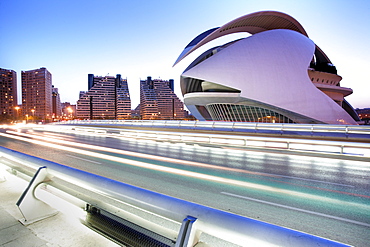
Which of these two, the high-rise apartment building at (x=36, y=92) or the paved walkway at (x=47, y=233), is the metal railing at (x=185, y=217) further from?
the high-rise apartment building at (x=36, y=92)

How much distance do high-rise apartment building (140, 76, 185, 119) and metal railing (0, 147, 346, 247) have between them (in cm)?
17165

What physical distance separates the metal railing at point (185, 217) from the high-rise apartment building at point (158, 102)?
17165cm

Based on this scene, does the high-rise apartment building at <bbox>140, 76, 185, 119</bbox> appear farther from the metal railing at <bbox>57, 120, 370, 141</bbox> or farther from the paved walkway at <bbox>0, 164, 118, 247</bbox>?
the paved walkway at <bbox>0, 164, 118, 247</bbox>

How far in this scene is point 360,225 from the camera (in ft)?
11.8

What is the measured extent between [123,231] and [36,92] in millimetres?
225798

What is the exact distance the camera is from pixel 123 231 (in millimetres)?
2193

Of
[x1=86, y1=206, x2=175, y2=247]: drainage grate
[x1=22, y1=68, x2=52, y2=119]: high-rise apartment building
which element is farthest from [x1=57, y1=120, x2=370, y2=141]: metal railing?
[x1=22, y1=68, x2=52, y2=119]: high-rise apartment building

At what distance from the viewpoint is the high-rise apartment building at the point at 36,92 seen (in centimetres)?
18550

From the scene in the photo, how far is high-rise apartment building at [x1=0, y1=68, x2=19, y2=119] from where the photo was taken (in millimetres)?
169500

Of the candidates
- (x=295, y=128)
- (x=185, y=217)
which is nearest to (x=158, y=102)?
(x=295, y=128)

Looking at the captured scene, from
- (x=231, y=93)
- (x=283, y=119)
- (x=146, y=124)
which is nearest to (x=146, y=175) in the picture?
(x=146, y=124)

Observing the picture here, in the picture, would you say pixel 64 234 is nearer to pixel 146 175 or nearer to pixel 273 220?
pixel 273 220

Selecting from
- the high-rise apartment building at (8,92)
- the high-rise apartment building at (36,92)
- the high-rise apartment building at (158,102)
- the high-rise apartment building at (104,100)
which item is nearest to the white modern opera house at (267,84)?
the high-rise apartment building at (158,102)

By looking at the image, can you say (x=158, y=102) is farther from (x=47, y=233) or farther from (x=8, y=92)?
(x=47, y=233)
